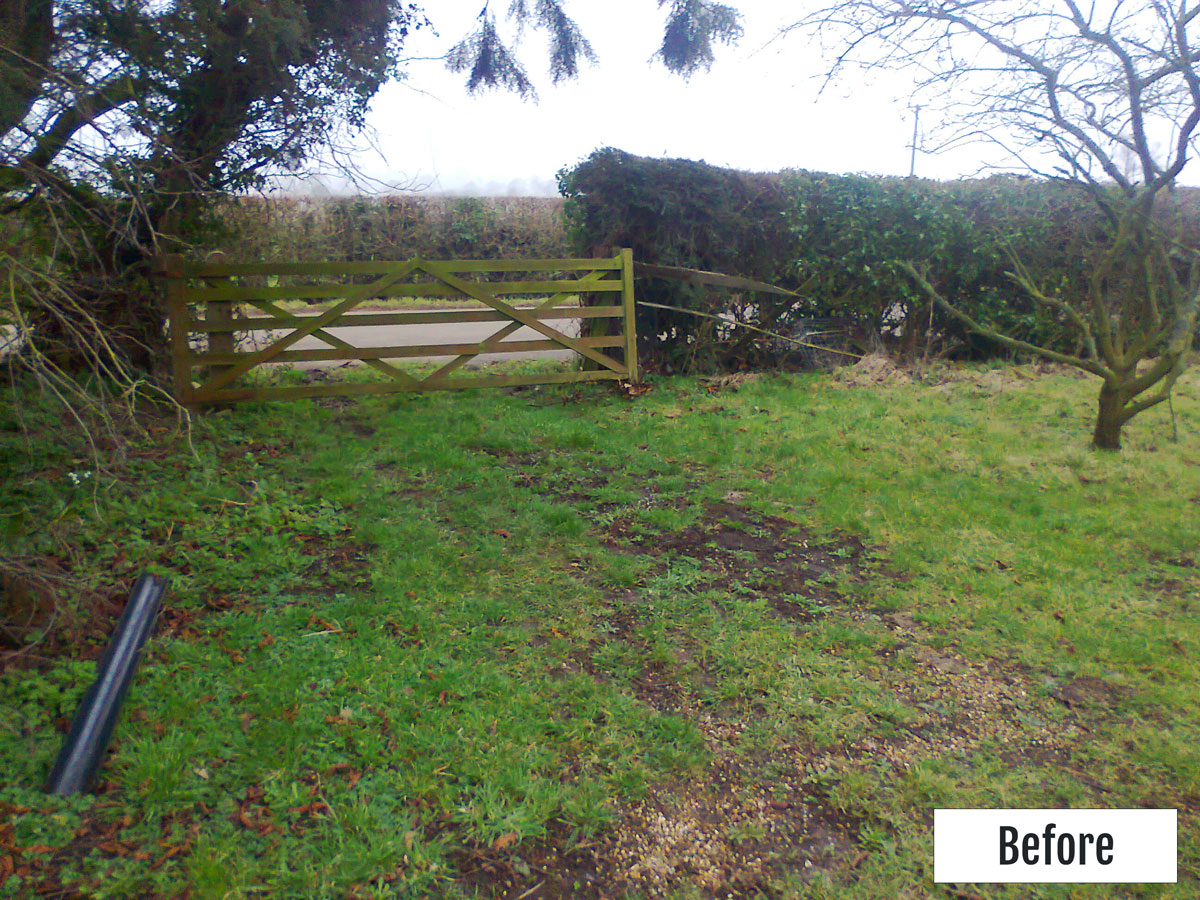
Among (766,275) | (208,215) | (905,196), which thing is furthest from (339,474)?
(905,196)

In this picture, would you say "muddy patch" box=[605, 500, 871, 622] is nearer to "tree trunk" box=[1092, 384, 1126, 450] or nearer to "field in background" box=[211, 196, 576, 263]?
"tree trunk" box=[1092, 384, 1126, 450]

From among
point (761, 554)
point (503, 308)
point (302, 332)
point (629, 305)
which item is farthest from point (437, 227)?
point (761, 554)

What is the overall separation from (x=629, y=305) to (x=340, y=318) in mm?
3074

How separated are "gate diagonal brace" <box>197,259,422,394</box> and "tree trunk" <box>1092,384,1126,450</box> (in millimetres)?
6296

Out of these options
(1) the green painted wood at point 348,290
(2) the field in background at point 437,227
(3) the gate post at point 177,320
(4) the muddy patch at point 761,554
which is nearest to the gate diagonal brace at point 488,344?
A: (1) the green painted wood at point 348,290

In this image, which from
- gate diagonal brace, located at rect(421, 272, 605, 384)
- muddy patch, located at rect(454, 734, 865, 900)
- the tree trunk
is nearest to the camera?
muddy patch, located at rect(454, 734, 865, 900)

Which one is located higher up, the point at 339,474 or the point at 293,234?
the point at 293,234

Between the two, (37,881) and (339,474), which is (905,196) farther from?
(37,881)

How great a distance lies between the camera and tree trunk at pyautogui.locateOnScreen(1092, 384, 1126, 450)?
6.62 meters

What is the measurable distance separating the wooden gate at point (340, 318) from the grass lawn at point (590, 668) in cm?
118

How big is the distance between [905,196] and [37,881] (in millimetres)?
10967

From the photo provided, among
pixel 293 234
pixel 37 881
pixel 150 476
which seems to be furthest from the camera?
pixel 293 234

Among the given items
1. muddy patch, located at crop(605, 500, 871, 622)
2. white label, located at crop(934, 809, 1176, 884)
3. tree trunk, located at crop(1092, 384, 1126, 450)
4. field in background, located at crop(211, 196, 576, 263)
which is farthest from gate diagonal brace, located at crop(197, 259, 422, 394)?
white label, located at crop(934, 809, 1176, 884)

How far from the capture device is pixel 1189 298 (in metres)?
6.31
